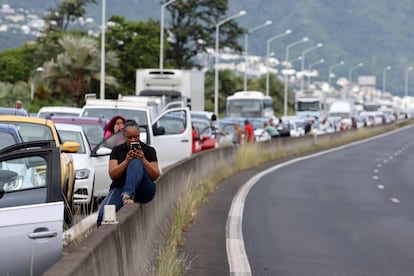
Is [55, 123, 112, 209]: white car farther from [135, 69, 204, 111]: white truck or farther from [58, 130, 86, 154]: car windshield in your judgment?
[135, 69, 204, 111]: white truck

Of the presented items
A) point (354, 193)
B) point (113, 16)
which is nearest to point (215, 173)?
point (354, 193)

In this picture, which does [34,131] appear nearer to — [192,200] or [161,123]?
[192,200]

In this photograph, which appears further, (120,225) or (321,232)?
(321,232)

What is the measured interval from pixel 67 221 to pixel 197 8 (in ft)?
305

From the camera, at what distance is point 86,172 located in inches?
730

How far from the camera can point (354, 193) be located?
27.1 metres

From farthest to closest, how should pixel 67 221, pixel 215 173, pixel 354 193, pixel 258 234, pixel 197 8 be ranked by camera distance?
pixel 197 8
pixel 215 173
pixel 354 193
pixel 258 234
pixel 67 221

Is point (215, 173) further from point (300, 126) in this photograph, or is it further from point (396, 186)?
point (300, 126)

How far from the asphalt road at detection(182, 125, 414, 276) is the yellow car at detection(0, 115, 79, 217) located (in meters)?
1.58

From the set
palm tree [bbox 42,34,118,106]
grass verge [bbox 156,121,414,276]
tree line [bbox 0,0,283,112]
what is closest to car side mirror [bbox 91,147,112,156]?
grass verge [bbox 156,121,414,276]

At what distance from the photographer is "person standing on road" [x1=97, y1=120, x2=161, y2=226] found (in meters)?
12.4

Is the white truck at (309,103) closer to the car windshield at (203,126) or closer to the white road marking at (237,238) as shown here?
the car windshield at (203,126)

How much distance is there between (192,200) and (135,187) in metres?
7.28

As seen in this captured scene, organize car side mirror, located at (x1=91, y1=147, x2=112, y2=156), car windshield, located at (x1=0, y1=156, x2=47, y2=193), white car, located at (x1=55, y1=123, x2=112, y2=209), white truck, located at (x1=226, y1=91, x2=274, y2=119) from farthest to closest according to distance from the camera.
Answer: white truck, located at (x1=226, y1=91, x2=274, y2=119), car side mirror, located at (x1=91, y1=147, x2=112, y2=156), white car, located at (x1=55, y1=123, x2=112, y2=209), car windshield, located at (x1=0, y1=156, x2=47, y2=193)
